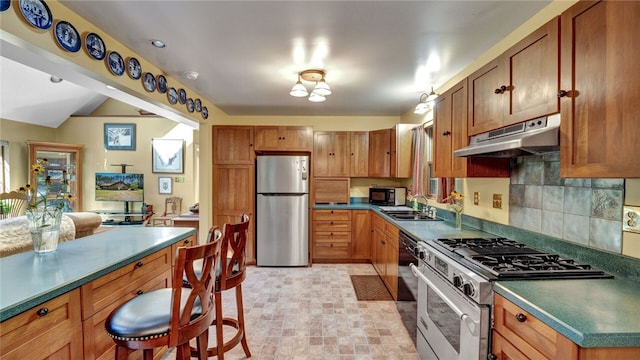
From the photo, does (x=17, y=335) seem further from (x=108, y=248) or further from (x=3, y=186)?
(x=3, y=186)

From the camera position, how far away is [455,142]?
2.27 meters

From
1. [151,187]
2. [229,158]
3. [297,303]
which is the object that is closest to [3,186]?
[151,187]

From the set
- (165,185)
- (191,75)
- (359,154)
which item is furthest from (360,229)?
(165,185)

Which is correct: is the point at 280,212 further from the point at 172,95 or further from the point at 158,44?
the point at 158,44

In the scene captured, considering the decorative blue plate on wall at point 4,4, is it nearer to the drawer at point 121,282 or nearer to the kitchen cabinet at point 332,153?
the drawer at point 121,282

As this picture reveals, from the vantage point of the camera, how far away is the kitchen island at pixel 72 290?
1.04m

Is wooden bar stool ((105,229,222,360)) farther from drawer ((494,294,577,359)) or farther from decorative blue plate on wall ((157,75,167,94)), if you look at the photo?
decorative blue plate on wall ((157,75,167,94))

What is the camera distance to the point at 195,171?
274 inches

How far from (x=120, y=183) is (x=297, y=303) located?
647cm

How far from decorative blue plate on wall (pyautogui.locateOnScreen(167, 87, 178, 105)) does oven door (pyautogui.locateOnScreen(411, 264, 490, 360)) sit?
2970 millimetres

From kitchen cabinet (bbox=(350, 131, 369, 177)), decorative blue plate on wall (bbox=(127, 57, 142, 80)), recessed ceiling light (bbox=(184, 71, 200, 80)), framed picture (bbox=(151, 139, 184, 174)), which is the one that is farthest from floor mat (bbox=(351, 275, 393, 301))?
framed picture (bbox=(151, 139, 184, 174))

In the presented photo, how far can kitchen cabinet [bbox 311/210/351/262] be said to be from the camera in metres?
4.32

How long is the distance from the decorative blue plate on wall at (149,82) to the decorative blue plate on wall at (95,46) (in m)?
0.47

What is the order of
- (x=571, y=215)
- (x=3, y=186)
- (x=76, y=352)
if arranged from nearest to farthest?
(x=76, y=352) → (x=571, y=215) → (x=3, y=186)
